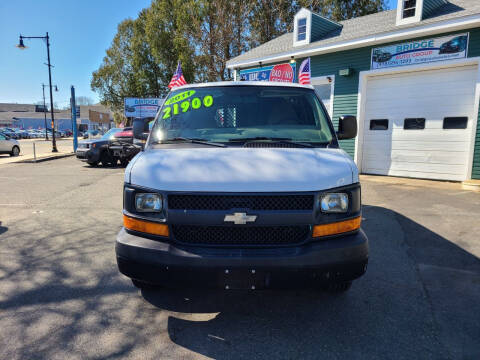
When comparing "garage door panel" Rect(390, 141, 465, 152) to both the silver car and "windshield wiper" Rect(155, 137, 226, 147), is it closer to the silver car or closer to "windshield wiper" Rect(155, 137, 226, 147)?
"windshield wiper" Rect(155, 137, 226, 147)

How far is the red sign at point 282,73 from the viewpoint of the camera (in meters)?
12.0

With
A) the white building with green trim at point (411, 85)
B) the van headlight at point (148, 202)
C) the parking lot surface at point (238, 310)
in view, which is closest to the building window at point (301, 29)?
the white building with green trim at point (411, 85)

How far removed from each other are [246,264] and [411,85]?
9.96 m

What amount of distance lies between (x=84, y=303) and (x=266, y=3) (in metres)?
25.5

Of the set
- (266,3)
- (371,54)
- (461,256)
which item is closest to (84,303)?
(461,256)

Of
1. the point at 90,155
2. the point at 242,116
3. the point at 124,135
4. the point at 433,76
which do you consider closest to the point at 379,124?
the point at 433,76

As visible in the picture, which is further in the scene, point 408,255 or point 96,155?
point 96,155

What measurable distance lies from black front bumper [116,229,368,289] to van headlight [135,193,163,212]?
0.24 metres

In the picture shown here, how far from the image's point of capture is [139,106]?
1034 inches

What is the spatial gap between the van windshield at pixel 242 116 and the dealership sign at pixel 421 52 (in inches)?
311

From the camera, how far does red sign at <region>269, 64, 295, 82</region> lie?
11995mm

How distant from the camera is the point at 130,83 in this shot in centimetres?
3609

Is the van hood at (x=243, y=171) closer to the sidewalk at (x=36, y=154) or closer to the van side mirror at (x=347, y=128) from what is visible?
the van side mirror at (x=347, y=128)

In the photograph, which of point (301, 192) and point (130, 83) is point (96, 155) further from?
point (130, 83)
